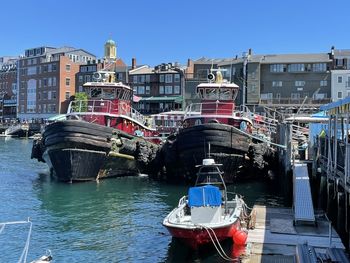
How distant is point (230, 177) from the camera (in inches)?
1127

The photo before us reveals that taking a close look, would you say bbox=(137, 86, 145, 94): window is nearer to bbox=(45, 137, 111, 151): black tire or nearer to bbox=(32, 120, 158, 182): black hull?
bbox=(32, 120, 158, 182): black hull

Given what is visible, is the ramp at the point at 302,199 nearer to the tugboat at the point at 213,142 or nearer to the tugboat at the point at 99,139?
the tugboat at the point at 213,142

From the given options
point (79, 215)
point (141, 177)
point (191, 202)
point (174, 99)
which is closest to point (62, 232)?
point (79, 215)

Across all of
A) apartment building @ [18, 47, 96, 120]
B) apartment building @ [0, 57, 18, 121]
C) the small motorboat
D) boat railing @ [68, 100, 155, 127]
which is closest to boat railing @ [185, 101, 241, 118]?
boat railing @ [68, 100, 155, 127]

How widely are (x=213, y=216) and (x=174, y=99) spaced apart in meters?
80.4

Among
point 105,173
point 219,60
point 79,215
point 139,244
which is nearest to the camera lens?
point 139,244

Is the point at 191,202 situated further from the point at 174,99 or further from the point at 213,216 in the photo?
the point at 174,99

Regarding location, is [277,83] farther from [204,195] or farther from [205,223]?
[205,223]

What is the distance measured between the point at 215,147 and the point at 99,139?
719cm

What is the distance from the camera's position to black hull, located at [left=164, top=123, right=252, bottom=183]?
90.2 ft

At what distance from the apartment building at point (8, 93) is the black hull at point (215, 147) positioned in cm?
11114

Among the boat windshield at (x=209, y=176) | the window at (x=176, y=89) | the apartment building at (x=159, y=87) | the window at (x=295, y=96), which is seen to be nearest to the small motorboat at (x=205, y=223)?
the boat windshield at (x=209, y=176)

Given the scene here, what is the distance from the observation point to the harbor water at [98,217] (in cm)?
1551

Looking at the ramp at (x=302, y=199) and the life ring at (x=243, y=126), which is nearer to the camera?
the ramp at (x=302, y=199)
